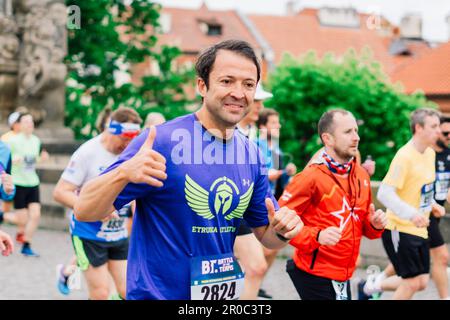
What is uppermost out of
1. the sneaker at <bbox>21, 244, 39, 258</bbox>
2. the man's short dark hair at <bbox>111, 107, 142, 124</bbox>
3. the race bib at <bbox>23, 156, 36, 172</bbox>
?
the man's short dark hair at <bbox>111, 107, 142, 124</bbox>

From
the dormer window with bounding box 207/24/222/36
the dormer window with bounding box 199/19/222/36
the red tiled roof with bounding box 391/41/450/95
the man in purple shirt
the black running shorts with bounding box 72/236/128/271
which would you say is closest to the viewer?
the man in purple shirt

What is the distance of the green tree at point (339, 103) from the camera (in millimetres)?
41688

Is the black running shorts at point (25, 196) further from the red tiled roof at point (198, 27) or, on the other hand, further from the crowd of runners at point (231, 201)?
the red tiled roof at point (198, 27)

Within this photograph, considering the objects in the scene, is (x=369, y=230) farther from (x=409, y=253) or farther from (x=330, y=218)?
(x=409, y=253)

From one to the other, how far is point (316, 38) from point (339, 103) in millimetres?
27478

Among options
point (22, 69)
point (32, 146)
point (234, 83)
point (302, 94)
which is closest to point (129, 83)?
point (22, 69)

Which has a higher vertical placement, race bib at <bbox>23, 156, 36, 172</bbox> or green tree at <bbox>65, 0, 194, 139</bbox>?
green tree at <bbox>65, 0, 194, 139</bbox>

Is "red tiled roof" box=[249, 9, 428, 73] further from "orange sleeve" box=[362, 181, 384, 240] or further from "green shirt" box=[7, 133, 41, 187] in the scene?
"orange sleeve" box=[362, 181, 384, 240]

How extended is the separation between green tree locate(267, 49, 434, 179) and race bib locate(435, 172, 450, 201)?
33.2 metres

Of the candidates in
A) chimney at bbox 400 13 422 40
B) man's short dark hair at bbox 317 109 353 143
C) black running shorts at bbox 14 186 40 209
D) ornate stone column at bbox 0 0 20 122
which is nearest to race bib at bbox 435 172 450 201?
man's short dark hair at bbox 317 109 353 143

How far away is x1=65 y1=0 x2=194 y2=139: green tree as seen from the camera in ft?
75.7

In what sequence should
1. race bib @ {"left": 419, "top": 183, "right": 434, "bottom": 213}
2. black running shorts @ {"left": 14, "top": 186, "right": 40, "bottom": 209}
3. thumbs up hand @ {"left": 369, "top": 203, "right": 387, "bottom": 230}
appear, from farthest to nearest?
black running shorts @ {"left": 14, "top": 186, "right": 40, "bottom": 209}, race bib @ {"left": 419, "top": 183, "right": 434, "bottom": 213}, thumbs up hand @ {"left": 369, "top": 203, "right": 387, "bottom": 230}

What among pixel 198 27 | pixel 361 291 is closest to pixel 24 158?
pixel 361 291

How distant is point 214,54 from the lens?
3.42 metres
